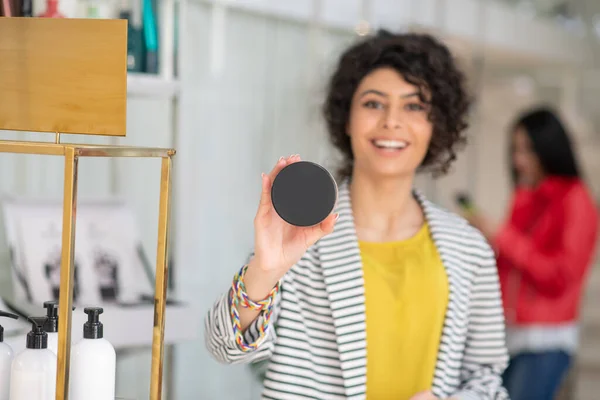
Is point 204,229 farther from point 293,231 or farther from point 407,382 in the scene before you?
point 293,231

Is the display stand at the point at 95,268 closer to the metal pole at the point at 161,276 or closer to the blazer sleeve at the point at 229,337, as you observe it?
the blazer sleeve at the point at 229,337

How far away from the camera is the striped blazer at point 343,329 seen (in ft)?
4.69

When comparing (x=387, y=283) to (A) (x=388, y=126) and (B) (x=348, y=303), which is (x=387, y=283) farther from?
(A) (x=388, y=126)

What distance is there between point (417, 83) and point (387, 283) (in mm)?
411

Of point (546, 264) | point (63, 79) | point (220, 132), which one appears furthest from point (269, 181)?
point (546, 264)

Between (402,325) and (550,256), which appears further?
(550,256)

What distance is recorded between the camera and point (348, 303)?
1.45m

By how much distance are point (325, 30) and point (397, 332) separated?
1.96 metres

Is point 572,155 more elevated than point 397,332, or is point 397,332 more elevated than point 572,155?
point 572,155

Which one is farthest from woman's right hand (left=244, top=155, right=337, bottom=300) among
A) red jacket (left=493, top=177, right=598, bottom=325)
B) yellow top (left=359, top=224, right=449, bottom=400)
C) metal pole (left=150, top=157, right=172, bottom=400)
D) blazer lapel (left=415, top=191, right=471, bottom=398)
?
red jacket (left=493, top=177, right=598, bottom=325)

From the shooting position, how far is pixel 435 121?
163cm

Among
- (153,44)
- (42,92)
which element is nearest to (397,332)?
(42,92)

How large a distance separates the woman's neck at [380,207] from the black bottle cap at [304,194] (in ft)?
1.78

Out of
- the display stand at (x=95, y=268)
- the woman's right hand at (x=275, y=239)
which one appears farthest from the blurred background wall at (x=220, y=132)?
the woman's right hand at (x=275, y=239)
